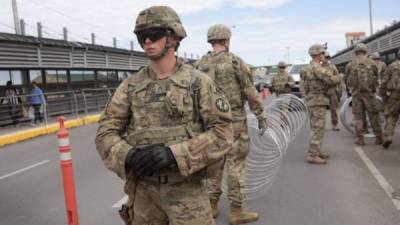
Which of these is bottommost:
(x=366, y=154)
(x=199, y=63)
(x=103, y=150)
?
(x=366, y=154)

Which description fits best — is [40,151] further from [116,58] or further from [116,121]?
[116,58]

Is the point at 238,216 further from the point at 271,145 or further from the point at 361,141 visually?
the point at 361,141

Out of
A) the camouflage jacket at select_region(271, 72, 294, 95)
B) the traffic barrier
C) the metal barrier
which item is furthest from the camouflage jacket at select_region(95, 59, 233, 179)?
the metal barrier

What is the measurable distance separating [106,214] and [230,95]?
2.02 meters

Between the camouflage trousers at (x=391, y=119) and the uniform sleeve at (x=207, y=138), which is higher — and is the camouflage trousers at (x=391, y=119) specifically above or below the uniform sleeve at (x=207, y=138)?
below

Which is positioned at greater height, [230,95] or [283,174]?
[230,95]

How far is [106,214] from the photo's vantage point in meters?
5.75

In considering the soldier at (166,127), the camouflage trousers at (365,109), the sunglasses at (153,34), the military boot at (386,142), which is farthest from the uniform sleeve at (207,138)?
the camouflage trousers at (365,109)

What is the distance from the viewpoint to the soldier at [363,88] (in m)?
9.80

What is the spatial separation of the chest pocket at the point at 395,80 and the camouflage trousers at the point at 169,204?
23.9 ft

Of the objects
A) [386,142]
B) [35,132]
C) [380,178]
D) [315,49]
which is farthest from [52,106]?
[380,178]

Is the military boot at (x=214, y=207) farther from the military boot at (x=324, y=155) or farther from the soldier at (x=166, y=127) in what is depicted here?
the military boot at (x=324, y=155)

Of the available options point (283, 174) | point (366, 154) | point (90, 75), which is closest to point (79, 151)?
point (283, 174)

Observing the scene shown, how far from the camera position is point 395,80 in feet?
30.6
